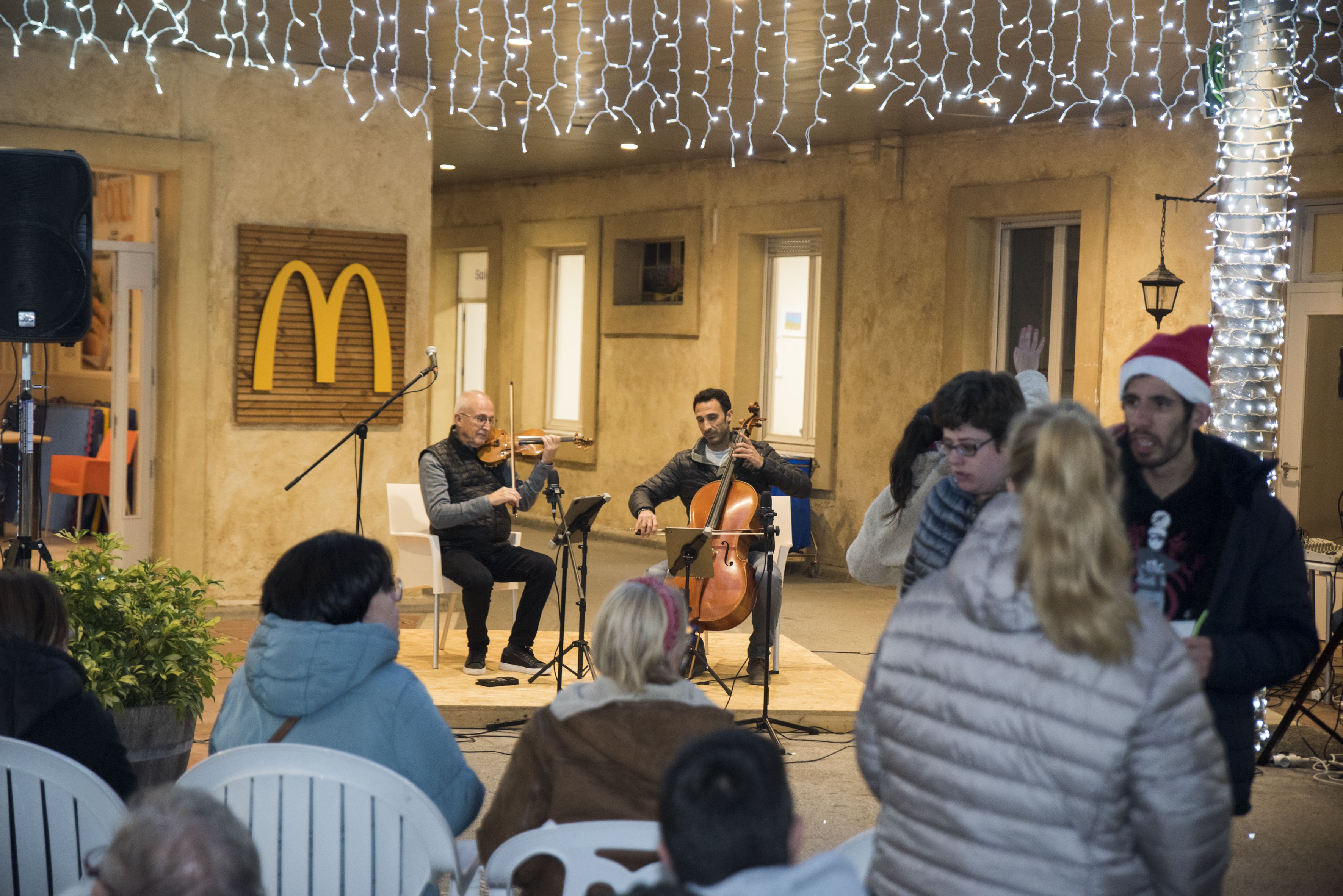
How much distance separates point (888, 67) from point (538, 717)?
5481 millimetres

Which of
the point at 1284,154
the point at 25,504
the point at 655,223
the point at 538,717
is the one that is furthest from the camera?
the point at 655,223

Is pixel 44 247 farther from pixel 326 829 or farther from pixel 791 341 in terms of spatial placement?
pixel 791 341

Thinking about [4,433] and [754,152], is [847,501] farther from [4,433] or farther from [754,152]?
[4,433]

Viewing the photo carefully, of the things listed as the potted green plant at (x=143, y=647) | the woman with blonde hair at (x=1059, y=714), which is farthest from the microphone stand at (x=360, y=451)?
the woman with blonde hair at (x=1059, y=714)

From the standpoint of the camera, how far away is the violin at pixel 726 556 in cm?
538

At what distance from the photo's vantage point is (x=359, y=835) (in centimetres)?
214

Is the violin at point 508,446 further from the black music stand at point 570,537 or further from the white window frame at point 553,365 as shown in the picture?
the white window frame at point 553,365

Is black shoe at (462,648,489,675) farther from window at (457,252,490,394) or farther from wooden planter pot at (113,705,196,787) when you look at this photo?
window at (457,252,490,394)

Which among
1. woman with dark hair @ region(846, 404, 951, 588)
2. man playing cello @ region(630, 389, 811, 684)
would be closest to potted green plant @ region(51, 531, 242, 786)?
woman with dark hair @ region(846, 404, 951, 588)

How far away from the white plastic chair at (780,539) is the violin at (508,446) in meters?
0.97

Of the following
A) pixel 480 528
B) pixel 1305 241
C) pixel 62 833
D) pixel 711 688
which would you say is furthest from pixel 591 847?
pixel 1305 241

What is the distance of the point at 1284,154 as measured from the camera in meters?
4.73

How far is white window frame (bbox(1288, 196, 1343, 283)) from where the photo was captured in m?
7.12

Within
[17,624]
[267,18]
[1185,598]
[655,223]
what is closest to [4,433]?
[267,18]
